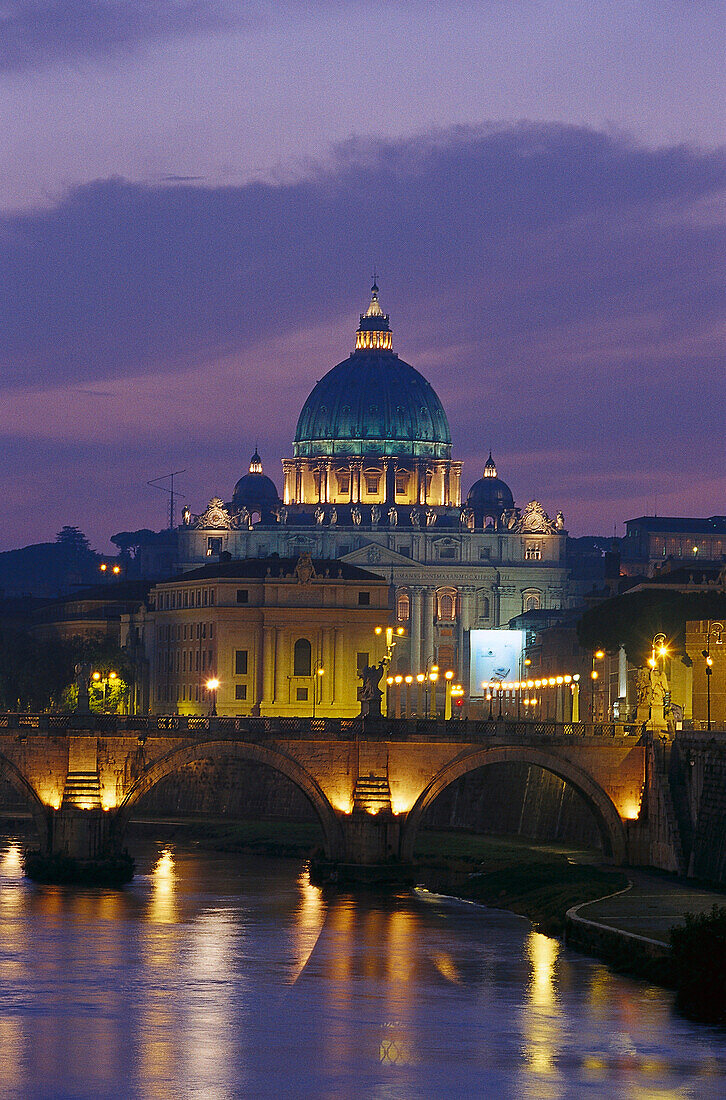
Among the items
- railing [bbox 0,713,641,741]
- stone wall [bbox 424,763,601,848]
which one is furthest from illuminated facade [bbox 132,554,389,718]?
railing [bbox 0,713,641,741]

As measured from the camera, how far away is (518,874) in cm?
7819

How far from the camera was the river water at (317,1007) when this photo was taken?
49250mm

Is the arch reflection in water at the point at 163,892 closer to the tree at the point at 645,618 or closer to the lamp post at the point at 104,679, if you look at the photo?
the tree at the point at 645,618

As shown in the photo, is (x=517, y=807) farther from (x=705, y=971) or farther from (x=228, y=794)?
(x=705, y=971)

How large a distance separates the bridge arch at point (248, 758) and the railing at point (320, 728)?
406mm

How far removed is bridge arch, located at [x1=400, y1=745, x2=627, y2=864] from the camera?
263ft

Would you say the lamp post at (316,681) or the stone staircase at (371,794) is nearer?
the stone staircase at (371,794)

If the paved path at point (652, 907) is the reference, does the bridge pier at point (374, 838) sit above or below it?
above

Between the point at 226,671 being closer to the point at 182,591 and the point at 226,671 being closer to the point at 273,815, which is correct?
the point at 182,591

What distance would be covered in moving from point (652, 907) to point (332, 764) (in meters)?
18.2

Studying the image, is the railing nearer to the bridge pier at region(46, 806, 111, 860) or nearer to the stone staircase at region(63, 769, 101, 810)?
the stone staircase at region(63, 769, 101, 810)

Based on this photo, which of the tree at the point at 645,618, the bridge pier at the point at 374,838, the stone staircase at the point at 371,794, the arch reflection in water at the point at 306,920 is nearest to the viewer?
the arch reflection in water at the point at 306,920

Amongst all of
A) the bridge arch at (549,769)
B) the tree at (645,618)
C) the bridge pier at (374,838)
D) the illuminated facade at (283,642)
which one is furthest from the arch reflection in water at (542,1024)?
the illuminated facade at (283,642)

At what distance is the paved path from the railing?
10446 mm
